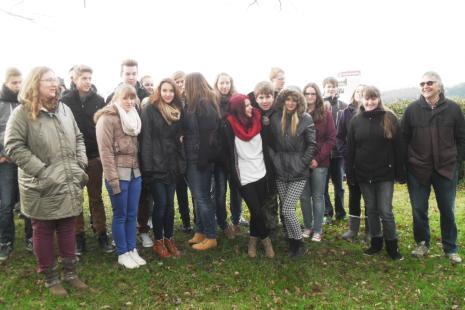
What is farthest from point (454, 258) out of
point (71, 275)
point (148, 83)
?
point (148, 83)

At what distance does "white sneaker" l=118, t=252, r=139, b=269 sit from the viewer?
5.20m

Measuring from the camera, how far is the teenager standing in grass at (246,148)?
17.2 feet

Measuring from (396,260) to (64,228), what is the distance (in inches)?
176

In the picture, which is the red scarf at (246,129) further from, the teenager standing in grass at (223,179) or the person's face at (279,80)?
the person's face at (279,80)

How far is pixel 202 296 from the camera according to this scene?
15.4 feet

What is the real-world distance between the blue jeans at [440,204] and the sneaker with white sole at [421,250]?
0.38 ft

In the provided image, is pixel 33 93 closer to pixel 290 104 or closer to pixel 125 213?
pixel 125 213

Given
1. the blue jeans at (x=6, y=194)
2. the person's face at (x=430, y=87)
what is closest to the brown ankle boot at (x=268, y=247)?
the person's face at (x=430, y=87)

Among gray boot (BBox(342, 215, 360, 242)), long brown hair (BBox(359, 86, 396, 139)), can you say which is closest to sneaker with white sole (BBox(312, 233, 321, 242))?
gray boot (BBox(342, 215, 360, 242))

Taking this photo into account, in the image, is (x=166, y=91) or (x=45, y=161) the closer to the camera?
(x=45, y=161)

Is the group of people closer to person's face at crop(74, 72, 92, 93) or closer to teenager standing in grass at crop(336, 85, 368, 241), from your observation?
person's face at crop(74, 72, 92, 93)

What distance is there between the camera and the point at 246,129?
5246mm

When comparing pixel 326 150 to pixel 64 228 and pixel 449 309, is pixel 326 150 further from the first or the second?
pixel 64 228

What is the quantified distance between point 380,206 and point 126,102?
3.74 m
